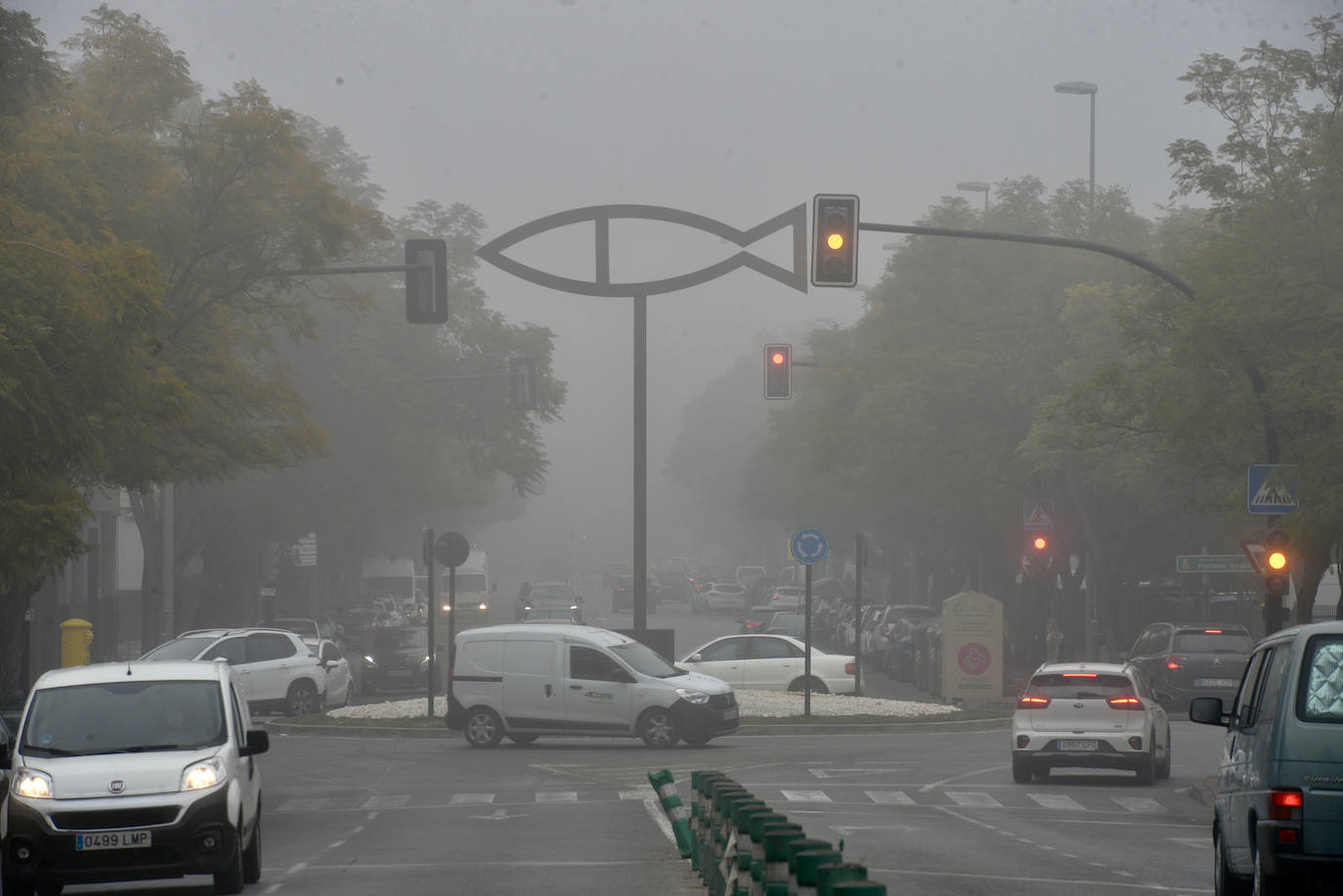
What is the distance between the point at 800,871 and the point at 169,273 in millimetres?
27849

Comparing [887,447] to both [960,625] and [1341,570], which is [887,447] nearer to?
[960,625]

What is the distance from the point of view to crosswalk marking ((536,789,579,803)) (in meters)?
20.9

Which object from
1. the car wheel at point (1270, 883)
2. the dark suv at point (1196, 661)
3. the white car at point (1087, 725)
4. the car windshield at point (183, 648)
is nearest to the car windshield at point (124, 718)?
the car wheel at point (1270, 883)

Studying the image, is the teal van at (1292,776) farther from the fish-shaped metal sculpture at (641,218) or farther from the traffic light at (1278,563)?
the fish-shaped metal sculpture at (641,218)

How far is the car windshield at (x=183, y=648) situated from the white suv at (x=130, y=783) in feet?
56.9

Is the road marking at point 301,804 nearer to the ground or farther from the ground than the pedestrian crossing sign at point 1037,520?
nearer to the ground

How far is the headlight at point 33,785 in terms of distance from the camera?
1314 cm

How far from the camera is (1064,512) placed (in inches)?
2035

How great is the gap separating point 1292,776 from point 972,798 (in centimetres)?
1116

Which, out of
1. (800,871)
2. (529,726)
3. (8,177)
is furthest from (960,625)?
(800,871)

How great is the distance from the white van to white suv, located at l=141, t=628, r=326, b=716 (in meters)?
6.17

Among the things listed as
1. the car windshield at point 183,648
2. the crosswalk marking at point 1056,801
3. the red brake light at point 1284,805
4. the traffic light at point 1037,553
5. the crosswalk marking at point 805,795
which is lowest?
the crosswalk marking at point 1056,801

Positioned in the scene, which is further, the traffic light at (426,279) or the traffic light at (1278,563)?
the traffic light at (426,279)

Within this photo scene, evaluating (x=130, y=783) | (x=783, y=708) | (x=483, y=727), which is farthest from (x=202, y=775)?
(x=783, y=708)
